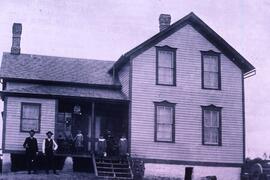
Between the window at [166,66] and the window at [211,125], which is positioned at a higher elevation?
the window at [166,66]

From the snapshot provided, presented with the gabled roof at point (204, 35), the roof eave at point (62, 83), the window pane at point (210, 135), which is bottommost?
the window pane at point (210, 135)

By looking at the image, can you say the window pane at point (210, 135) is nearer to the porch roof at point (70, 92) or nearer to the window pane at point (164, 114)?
the window pane at point (164, 114)

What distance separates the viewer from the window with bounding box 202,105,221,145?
28016 mm

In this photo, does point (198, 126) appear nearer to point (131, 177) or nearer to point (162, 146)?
point (162, 146)

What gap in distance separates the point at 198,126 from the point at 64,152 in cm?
692

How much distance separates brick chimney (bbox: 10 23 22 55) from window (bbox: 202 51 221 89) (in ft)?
36.0

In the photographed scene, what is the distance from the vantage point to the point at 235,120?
2858cm

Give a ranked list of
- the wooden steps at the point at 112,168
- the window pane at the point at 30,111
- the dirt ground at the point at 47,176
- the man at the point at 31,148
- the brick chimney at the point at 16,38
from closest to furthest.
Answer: the dirt ground at the point at 47,176, the wooden steps at the point at 112,168, the man at the point at 31,148, the window pane at the point at 30,111, the brick chimney at the point at 16,38

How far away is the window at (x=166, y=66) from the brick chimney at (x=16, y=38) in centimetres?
894

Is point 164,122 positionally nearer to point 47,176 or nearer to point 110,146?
point 110,146

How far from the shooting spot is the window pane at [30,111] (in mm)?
26844

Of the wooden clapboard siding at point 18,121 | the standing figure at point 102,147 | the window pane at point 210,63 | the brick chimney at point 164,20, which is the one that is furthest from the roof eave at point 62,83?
the window pane at point 210,63

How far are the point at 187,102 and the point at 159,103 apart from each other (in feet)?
4.96

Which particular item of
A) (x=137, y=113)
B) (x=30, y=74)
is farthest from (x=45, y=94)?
(x=137, y=113)
